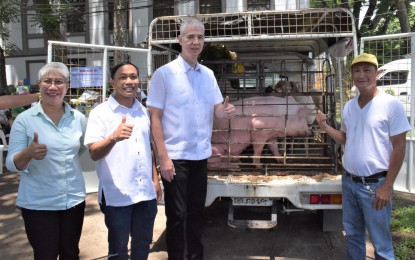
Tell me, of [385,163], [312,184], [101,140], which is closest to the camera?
[101,140]

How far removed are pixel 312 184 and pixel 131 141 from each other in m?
1.71

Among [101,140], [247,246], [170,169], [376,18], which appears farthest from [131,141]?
[376,18]

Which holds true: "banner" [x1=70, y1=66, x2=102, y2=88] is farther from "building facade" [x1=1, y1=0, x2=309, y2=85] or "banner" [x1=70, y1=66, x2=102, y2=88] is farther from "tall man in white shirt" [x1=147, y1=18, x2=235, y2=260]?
"building facade" [x1=1, y1=0, x2=309, y2=85]

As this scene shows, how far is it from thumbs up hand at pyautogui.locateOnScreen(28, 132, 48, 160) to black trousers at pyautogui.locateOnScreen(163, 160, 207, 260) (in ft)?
3.31

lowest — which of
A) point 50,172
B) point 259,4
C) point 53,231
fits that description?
point 53,231

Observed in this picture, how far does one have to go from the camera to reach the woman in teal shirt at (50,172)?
2379mm

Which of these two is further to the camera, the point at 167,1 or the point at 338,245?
the point at 167,1

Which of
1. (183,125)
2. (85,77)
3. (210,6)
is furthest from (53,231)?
(210,6)

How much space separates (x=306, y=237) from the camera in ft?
14.4

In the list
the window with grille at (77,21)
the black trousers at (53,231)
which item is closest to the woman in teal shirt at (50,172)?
the black trousers at (53,231)

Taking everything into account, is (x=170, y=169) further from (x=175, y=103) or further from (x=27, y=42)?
(x=27, y=42)

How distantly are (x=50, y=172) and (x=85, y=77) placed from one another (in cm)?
379

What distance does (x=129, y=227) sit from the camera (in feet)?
8.72

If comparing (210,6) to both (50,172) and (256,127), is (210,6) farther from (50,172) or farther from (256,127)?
(50,172)
